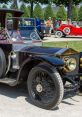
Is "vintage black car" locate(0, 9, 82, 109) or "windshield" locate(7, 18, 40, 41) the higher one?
"windshield" locate(7, 18, 40, 41)

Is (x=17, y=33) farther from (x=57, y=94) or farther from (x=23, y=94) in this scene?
(x=57, y=94)

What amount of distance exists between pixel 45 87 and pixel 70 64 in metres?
0.63

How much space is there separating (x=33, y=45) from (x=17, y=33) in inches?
18.7

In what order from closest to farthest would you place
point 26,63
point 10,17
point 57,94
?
point 57,94, point 26,63, point 10,17

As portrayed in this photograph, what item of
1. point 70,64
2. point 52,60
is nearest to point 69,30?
point 70,64

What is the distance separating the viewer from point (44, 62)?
229 inches

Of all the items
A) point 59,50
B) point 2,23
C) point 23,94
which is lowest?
point 23,94

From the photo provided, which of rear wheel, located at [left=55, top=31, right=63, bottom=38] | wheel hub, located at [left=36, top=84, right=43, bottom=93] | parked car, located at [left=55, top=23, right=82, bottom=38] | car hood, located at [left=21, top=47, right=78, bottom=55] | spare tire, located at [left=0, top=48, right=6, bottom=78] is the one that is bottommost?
rear wheel, located at [left=55, top=31, right=63, bottom=38]

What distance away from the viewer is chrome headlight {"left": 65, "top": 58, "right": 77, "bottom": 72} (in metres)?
5.92

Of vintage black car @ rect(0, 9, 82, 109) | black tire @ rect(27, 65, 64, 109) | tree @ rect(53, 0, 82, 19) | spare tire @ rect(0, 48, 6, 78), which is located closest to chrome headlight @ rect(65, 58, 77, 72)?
vintage black car @ rect(0, 9, 82, 109)

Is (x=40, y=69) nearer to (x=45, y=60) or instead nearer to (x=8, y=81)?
(x=45, y=60)

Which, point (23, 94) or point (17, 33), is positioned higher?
point (17, 33)

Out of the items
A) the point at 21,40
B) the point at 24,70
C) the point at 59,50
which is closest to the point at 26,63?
the point at 24,70

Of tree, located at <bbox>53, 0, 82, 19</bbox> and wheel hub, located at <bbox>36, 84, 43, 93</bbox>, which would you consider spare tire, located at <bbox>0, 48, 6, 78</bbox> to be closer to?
wheel hub, located at <bbox>36, 84, 43, 93</bbox>
